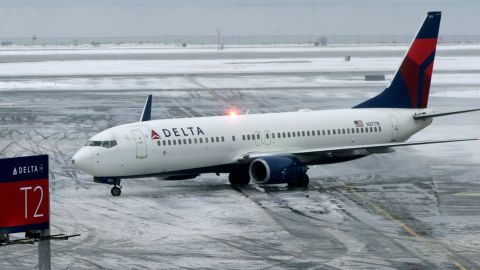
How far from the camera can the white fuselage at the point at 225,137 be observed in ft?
140

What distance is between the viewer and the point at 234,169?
4584cm

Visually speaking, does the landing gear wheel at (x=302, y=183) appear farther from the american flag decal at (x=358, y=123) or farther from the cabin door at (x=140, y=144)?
the cabin door at (x=140, y=144)

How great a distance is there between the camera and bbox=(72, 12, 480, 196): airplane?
42.8m

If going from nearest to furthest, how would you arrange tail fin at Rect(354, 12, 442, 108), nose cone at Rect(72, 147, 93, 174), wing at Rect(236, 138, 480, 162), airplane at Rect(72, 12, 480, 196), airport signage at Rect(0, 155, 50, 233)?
airport signage at Rect(0, 155, 50, 233) < nose cone at Rect(72, 147, 93, 174) < airplane at Rect(72, 12, 480, 196) < wing at Rect(236, 138, 480, 162) < tail fin at Rect(354, 12, 442, 108)

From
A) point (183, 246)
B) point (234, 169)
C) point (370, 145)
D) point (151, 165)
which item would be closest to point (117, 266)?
point (183, 246)

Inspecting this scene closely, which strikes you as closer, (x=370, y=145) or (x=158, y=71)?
(x=370, y=145)

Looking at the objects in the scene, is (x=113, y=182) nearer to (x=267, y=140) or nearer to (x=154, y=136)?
(x=154, y=136)

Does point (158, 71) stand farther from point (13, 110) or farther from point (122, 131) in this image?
point (122, 131)

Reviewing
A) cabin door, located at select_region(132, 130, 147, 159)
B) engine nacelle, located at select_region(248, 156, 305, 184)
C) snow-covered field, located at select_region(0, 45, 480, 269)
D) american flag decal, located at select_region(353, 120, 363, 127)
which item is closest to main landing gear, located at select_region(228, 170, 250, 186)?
snow-covered field, located at select_region(0, 45, 480, 269)

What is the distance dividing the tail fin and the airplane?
5 cm

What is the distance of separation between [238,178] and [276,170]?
3.21 m

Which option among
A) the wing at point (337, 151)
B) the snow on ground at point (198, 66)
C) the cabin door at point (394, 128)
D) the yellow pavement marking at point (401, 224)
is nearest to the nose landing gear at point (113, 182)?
the wing at point (337, 151)

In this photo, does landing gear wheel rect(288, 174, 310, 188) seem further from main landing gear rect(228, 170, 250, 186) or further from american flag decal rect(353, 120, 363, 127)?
american flag decal rect(353, 120, 363, 127)

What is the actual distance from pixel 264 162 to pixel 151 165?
4.94m
